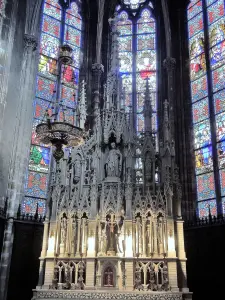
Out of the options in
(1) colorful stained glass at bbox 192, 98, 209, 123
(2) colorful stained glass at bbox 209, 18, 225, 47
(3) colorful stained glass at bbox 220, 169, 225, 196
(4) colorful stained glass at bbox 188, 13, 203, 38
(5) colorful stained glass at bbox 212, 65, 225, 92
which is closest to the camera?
(3) colorful stained glass at bbox 220, 169, 225, 196

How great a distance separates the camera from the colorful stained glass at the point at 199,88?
55.7 feet

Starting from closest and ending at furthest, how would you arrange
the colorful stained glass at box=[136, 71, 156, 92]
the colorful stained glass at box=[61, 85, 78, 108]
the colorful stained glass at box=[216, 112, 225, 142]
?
the colorful stained glass at box=[216, 112, 225, 142] → the colorful stained glass at box=[61, 85, 78, 108] → the colorful stained glass at box=[136, 71, 156, 92]

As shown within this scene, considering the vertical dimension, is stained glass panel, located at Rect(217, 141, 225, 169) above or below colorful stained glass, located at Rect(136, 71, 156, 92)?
below

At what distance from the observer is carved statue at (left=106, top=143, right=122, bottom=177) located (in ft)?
43.6

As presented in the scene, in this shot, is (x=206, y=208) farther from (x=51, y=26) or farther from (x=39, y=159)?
(x=51, y=26)

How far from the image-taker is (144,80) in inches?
746

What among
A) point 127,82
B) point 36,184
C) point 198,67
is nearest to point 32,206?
point 36,184

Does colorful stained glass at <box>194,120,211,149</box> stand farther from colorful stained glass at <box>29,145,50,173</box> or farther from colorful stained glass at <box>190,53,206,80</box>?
colorful stained glass at <box>29,145,50,173</box>

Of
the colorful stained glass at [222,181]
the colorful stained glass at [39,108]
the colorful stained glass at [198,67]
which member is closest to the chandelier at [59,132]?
the colorful stained glass at [222,181]

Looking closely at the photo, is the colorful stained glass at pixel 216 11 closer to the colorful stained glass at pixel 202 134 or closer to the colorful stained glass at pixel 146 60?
the colorful stained glass at pixel 146 60

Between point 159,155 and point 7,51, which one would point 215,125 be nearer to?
point 159,155

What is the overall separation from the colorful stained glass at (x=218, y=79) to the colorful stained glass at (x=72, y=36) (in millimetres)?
7080

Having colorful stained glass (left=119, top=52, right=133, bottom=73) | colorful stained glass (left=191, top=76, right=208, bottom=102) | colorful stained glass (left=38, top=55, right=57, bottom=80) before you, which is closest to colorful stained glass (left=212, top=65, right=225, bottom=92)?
colorful stained glass (left=191, top=76, right=208, bottom=102)

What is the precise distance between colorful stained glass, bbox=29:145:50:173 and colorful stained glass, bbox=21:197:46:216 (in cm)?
128
